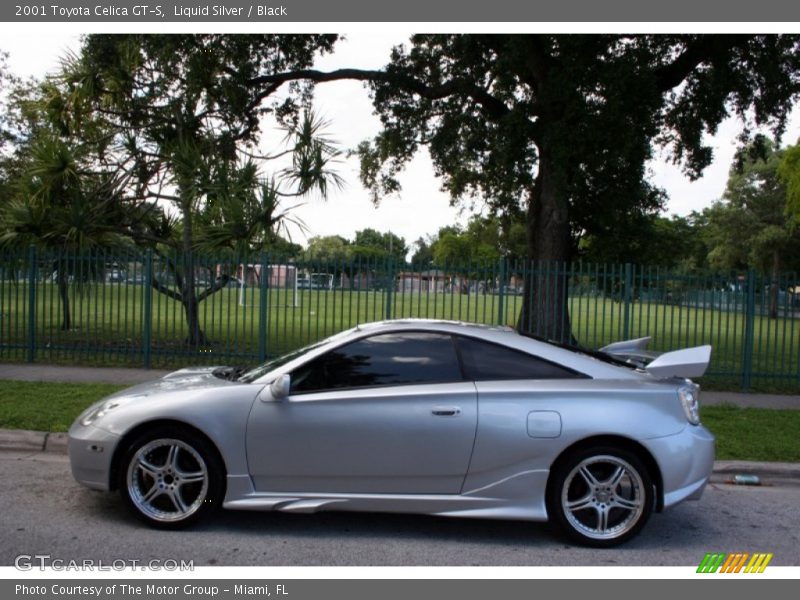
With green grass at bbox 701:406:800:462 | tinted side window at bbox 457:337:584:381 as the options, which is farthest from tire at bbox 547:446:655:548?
green grass at bbox 701:406:800:462

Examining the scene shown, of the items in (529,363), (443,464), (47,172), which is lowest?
(443,464)

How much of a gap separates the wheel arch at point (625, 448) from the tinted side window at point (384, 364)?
0.86 metres

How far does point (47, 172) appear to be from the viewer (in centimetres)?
1272

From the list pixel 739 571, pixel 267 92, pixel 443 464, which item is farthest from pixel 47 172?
pixel 739 571

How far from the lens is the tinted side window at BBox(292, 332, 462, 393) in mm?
4957

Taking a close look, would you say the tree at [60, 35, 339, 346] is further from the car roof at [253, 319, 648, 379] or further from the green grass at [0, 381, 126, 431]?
the car roof at [253, 319, 648, 379]

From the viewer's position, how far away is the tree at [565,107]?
1341 cm

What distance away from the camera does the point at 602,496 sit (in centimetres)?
476

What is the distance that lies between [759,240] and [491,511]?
41.5 metres

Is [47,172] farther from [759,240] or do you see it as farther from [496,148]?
[759,240]

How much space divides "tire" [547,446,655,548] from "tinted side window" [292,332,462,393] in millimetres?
978

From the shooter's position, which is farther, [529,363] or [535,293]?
[535,293]

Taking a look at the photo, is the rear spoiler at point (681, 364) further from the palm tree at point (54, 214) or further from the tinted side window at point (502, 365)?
the palm tree at point (54, 214)

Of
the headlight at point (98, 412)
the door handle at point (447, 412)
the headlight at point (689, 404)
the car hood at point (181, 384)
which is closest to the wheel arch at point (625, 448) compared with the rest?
the headlight at point (689, 404)
